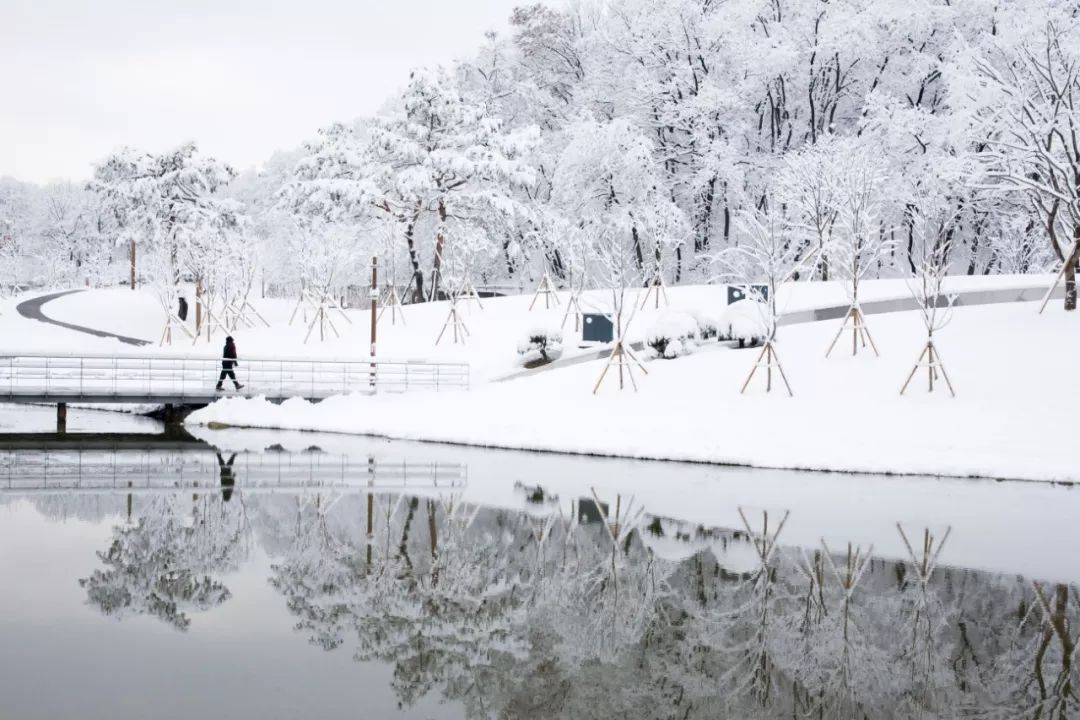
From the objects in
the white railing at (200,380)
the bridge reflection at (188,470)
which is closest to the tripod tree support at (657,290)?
the white railing at (200,380)

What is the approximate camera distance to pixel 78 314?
48156 mm

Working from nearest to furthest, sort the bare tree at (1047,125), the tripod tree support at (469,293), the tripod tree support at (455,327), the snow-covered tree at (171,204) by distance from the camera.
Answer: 1. the bare tree at (1047,125)
2. the tripod tree support at (455,327)
3. the tripod tree support at (469,293)
4. the snow-covered tree at (171,204)

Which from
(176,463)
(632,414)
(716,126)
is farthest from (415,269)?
(176,463)

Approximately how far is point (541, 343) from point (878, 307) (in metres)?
10.3

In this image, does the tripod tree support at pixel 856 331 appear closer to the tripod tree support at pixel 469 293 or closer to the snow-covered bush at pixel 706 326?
the snow-covered bush at pixel 706 326

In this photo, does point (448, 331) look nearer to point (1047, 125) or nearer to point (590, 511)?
point (1047, 125)

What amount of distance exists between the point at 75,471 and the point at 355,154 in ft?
86.0

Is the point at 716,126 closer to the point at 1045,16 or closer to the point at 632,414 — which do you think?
the point at 1045,16

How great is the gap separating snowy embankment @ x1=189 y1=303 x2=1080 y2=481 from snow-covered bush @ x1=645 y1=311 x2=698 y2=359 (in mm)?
678

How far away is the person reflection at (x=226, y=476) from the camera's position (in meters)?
15.2

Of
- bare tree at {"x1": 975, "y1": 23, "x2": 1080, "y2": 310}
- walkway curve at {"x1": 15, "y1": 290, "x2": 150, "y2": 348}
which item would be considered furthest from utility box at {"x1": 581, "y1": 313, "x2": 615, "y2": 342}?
walkway curve at {"x1": 15, "y1": 290, "x2": 150, "y2": 348}

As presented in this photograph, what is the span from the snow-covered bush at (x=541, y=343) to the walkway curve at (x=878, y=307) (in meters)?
0.69

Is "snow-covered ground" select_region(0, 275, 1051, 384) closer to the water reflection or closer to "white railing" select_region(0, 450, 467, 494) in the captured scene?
"white railing" select_region(0, 450, 467, 494)

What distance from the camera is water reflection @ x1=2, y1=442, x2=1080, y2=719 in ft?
24.7
